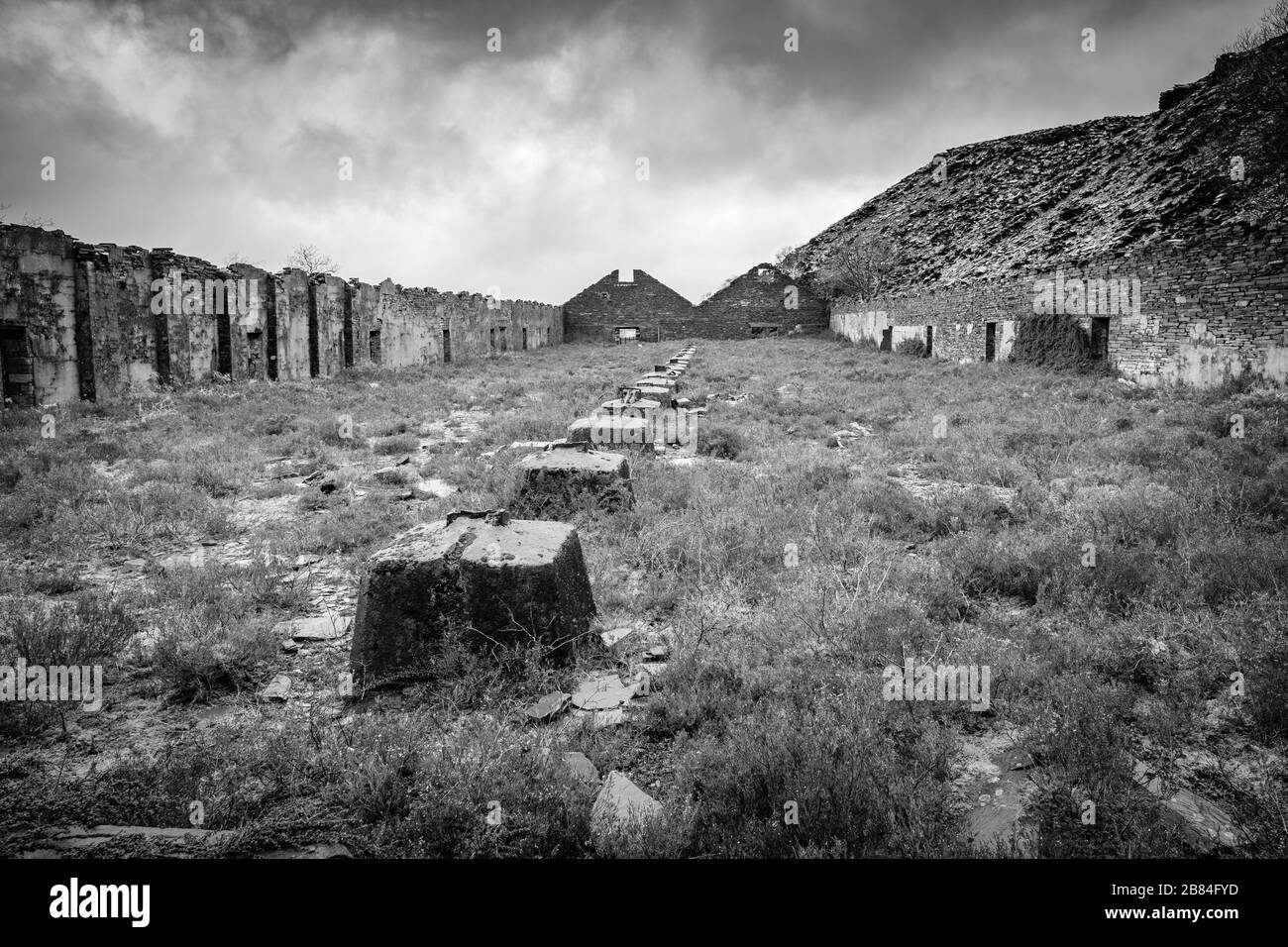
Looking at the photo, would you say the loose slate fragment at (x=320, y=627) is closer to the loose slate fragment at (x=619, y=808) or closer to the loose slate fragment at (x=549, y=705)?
the loose slate fragment at (x=549, y=705)

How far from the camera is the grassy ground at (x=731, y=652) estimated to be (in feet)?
7.86

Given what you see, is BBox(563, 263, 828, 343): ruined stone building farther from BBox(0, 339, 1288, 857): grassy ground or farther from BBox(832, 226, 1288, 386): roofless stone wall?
BBox(0, 339, 1288, 857): grassy ground

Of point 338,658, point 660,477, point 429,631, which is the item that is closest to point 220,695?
point 338,658

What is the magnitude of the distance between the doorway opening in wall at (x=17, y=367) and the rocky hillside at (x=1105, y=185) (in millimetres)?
22218

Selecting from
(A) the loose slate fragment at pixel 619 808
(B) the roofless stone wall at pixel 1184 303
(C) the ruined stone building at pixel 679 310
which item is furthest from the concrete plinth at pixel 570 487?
(C) the ruined stone building at pixel 679 310

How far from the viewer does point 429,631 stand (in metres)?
3.50

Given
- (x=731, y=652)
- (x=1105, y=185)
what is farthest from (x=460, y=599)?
(x=1105, y=185)

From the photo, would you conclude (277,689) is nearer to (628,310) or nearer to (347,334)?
(347,334)

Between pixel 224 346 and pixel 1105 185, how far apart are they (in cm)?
2535

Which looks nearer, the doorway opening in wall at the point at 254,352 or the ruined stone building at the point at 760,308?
the doorway opening in wall at the point at 254,352

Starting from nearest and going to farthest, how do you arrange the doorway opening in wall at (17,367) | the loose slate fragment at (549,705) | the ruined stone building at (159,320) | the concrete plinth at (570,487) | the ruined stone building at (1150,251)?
the loose slate fragment at (549,705), the concrete plinth at (570,487), the ruined stone building at (1150,251), the doorway opening in wall at (17,367), the ruined stone building at (159,320)

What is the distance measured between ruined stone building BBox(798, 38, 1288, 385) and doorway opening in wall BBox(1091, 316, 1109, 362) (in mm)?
28
